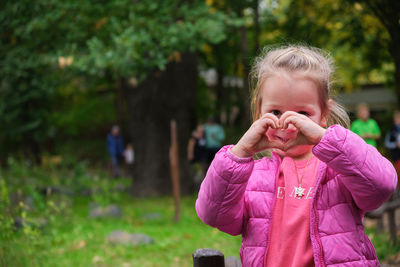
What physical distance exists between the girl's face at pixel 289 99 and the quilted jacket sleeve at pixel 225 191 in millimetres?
165

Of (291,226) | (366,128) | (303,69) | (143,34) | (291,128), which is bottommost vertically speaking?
(366,128)

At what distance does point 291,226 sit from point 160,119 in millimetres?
9099

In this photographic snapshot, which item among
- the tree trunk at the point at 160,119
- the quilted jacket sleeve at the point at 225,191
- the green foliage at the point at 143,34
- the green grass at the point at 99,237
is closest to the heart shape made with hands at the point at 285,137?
the quilted jacket sleeve at the point at 225,191

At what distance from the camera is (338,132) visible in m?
1.69

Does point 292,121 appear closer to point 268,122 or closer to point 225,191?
point 268,122

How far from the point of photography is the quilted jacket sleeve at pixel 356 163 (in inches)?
65.5

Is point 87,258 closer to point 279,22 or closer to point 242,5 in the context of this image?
point 242,5

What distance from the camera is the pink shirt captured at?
71.1 inches

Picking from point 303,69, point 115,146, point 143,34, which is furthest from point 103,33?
point 115,146

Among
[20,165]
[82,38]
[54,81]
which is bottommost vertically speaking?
[20,165]

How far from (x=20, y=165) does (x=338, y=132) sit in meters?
10.2

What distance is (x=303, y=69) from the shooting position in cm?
190

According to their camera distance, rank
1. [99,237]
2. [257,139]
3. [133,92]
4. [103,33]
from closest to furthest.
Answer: [257,139] → [99,237] → [103,33] → [133,92]

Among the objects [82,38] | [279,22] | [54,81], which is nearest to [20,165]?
[54,81]
